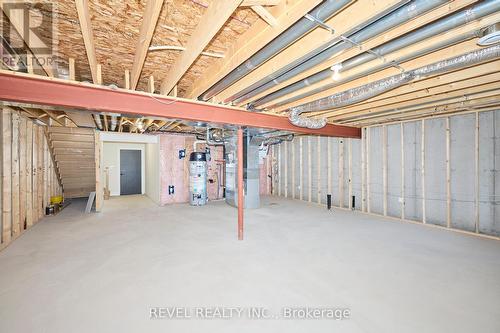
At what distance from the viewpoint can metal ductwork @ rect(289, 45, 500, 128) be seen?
1.86 meters

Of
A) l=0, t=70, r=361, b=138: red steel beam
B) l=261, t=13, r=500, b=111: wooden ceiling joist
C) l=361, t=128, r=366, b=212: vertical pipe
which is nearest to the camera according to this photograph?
l=261, t=13, r=500, b=111: wooden ceiling joist

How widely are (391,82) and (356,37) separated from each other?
1014 millimetres

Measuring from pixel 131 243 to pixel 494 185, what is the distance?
5.96 meters

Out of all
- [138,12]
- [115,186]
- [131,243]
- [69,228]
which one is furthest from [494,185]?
[115,186]

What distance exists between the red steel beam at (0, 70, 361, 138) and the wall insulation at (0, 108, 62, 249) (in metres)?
1.89

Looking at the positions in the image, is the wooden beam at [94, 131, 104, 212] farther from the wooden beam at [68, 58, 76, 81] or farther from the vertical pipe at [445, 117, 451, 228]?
the vertical pipe at [445, 117, 451, 228]

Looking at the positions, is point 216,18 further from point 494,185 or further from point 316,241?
point 494,185

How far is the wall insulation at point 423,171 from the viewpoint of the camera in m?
3.79

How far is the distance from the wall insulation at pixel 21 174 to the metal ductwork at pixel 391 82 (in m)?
4.48

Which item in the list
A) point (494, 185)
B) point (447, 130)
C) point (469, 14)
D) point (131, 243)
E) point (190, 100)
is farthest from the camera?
point (447, 130)

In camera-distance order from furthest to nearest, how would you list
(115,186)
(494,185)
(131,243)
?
(115,186), (494,185), (131,243)

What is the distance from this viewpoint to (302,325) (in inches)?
68.0

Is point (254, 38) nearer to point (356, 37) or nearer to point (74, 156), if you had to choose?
point (356, 37)

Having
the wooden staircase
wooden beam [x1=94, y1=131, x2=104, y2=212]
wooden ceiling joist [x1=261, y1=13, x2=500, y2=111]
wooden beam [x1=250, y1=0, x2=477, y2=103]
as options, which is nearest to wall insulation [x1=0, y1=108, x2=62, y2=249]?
the wooden staircase
